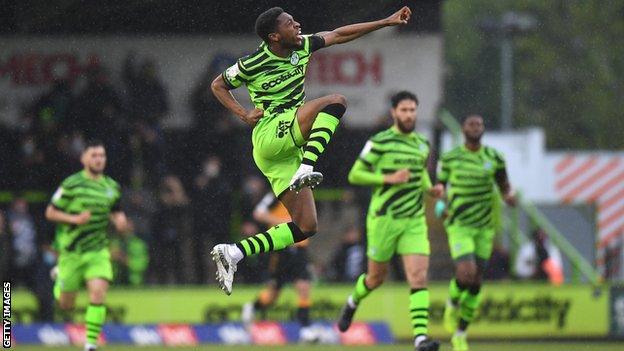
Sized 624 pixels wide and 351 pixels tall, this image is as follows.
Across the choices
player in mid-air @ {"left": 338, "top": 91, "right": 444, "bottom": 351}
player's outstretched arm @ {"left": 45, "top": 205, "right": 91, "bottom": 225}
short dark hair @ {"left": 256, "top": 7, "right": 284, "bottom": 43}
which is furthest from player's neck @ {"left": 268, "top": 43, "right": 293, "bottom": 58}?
player's outstretched arm @ {"left": 45, "top": 205, "right": 91, "bottom": 225}

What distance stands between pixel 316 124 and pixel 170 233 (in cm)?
1054

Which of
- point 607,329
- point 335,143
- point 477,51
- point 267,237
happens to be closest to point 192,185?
point 335,143

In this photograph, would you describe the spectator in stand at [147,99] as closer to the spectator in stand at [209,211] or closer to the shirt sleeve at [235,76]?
the spectator in stand at [209,211]

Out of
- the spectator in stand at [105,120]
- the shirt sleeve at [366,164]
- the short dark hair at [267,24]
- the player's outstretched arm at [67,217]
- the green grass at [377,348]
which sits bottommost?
the green grass at [377,348]

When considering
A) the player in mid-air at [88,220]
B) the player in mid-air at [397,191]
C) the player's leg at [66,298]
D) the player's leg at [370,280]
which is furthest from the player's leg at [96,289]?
the player in mid-air at [397,191]

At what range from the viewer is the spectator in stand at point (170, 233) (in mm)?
23656

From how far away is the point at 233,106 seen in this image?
45.3ft

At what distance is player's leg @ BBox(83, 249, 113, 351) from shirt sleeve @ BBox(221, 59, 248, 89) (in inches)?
170

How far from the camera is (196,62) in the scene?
86.4ft

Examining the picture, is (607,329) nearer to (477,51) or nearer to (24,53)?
(24,53)

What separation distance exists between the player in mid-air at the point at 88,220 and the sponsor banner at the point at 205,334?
156 inches

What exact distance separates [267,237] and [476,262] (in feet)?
Result: 14.3

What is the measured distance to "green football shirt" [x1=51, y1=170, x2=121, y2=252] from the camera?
1781 cm

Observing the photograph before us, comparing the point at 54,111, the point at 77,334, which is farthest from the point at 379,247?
the point at 54,111
